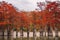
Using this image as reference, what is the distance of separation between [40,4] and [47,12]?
1.88 metres

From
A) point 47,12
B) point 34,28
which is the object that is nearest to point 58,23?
point 47,12

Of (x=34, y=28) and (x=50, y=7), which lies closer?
(x=50, y=7)

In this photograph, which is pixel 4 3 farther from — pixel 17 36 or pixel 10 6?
pixel 17 36

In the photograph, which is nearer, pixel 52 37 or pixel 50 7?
pixel 50 7

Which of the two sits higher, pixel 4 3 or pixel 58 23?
pixel 4 3

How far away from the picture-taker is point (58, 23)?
41344 mm

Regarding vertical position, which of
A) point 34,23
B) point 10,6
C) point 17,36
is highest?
point 10,6

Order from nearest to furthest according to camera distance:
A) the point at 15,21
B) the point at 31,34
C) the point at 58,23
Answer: the point at 58,23 < the point at 15,21 < the point at 31,34

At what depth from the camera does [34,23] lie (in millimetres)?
44562

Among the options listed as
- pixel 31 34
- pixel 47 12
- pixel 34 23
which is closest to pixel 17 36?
pixel 31 34

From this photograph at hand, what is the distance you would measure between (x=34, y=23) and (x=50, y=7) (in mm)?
4364

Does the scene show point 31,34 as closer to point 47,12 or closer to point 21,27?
point 21,27

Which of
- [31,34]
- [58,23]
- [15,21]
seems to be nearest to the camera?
[58,23]

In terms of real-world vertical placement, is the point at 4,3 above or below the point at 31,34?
above
